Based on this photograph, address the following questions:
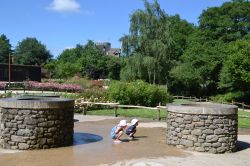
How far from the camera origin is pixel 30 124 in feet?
40.5

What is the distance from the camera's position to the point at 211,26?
175ft

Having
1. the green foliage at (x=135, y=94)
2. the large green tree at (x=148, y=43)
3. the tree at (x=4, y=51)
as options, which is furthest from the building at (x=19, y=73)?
the tree at (x=4, y=51)

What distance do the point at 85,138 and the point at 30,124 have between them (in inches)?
117

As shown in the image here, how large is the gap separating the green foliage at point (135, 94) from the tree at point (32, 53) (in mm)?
73342

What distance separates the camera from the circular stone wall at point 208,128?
12.9m

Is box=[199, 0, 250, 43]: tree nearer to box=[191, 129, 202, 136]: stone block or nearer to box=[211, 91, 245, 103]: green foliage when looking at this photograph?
box=[211, 91, 245, 103]: green foliage

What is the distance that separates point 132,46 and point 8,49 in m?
62.1

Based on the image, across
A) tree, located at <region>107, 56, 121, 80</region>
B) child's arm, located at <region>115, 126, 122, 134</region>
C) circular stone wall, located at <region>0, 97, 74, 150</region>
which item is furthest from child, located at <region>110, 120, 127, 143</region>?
tree, located at <region>107, 56, 121, 80</region>

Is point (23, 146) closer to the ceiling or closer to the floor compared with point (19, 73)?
closer to the floor

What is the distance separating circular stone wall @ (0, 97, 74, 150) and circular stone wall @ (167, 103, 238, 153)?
411 cm

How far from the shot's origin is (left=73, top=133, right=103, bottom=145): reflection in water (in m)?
14.0

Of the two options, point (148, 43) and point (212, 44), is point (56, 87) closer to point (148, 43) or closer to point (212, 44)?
point (148, 43)

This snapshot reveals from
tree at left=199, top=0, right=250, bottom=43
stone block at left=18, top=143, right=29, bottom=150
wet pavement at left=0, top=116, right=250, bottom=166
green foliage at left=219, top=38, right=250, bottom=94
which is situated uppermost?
tree at left=199, top=0, right=250, bottom=43

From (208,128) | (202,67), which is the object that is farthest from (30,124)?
(202,67)
